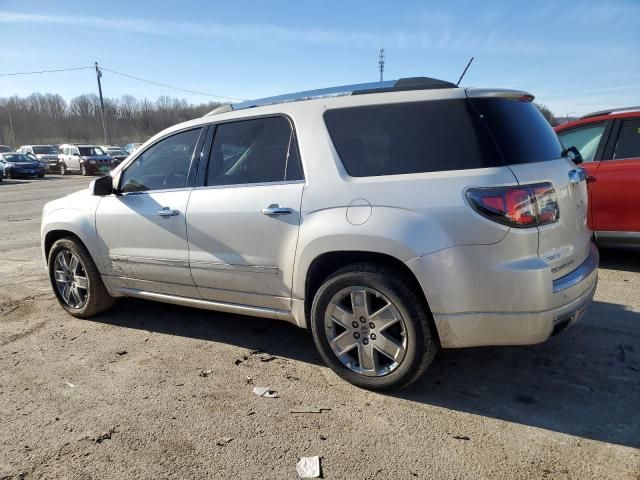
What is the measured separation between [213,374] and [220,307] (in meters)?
0.53

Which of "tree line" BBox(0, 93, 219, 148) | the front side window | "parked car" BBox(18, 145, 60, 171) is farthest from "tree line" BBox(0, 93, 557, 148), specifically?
the front side window

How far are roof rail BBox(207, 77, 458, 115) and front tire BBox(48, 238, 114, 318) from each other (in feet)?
6.74

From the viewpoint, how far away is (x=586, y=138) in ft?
19.6

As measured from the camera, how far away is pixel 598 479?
229 cm

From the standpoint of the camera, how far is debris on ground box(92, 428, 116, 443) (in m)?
2.75

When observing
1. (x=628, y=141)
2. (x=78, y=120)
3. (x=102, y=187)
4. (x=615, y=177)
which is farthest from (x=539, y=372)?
(x=78, y=120)

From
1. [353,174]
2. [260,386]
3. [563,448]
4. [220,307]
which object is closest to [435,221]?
[353,174]

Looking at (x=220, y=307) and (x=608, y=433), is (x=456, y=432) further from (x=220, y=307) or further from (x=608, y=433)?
(x=220, y=307)

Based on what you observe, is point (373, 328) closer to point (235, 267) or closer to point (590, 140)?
point (235, 267)

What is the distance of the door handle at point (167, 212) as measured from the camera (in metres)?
3.79

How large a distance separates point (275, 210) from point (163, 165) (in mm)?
1385

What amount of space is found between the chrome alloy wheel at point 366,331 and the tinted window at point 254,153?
0.90 metres

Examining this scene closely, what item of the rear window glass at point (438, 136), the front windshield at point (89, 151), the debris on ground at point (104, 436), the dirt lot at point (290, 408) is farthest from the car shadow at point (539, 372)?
the front windshield at point (89, 151)

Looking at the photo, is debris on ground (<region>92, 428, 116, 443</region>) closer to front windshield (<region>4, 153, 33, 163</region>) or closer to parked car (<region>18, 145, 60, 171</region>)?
front windshield (<region>4, 153, 33, 163</region>)
